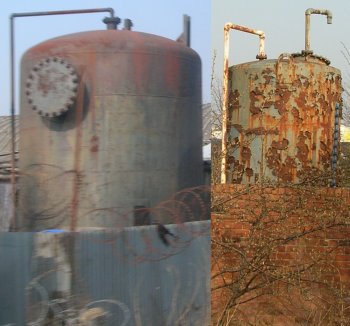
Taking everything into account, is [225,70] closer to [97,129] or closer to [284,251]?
[284,251]

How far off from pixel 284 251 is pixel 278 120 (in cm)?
141

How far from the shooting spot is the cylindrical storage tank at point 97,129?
55.2 inches

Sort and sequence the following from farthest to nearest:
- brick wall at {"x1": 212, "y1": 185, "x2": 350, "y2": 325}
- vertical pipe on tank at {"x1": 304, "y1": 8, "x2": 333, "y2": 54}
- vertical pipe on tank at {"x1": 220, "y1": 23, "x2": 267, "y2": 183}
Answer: vertical pipe on tank at {"x1": 304, "y1": 8, "x2": 333, "y2": 54} → vertical pipe on tank at {"x1": 220, "y1": 23, "x2": 267, "y2": 183} → brick wall at {"x1": 212, "y1": 185, "x2": 350, "y2": 325}

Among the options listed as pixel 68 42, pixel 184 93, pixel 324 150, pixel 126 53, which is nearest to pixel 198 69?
pixel 184 93

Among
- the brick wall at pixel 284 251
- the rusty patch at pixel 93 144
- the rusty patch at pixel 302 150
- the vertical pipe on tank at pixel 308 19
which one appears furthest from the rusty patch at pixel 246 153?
the rusty patch at pixel 93 144

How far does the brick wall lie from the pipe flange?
10.9 ft

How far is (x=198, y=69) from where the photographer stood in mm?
1615

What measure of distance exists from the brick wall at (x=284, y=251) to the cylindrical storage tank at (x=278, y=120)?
0.68 m

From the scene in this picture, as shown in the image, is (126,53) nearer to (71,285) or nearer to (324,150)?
(71,285)

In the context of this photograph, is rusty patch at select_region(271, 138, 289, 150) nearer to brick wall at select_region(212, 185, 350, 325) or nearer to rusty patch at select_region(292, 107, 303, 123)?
rusty patch at select_region(292, 107, 303, 123)

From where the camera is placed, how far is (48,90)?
1.40 metres

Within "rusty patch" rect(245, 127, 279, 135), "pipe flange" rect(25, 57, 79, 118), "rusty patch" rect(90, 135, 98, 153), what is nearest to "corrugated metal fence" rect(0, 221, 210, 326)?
"rusty patch" rect(90, 135, 98, 153)

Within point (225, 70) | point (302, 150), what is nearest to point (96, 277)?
point (225, 70)

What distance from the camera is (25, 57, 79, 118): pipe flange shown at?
139 cm
